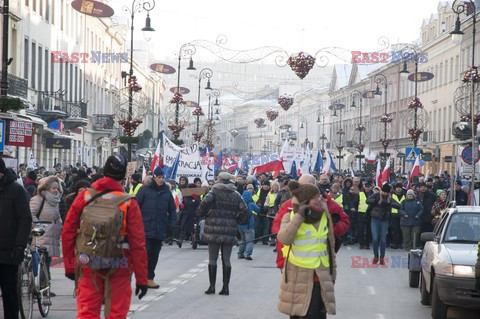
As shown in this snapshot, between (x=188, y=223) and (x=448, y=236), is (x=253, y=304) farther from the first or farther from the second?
(x=188, y=223)

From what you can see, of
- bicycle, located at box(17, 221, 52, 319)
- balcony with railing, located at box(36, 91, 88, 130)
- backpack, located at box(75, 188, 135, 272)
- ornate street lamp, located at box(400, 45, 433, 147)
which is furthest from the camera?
balcony with railing, located at box(36, 91, 88, 130)

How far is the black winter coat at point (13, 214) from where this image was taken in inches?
395

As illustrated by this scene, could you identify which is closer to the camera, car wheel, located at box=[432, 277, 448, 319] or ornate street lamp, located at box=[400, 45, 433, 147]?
car wheel, located at box=[432, 277, 448, 319]

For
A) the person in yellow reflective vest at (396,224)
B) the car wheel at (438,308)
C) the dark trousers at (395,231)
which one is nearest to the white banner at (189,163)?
the person in yellow reflective vest at (396,224)

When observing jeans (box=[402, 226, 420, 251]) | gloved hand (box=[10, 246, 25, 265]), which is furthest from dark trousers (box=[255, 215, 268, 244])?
gloved hand (box=[10, 246, 25, 265])

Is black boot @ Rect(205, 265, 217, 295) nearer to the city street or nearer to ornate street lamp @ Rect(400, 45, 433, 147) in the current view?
the city street

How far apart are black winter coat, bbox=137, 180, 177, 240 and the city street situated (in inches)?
35.0

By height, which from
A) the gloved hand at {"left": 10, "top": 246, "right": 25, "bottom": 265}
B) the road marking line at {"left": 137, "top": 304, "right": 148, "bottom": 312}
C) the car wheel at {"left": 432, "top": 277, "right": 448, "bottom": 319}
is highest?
the gloved hand at {"left": 10, "top": 246, "right": 25, "bottom": 265}

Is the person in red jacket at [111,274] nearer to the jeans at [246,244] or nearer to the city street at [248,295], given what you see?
the city street at [248,295]

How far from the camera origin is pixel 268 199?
28.1 meters

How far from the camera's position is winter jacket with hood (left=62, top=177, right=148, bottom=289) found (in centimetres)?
822

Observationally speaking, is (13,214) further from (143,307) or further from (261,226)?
(261,226)

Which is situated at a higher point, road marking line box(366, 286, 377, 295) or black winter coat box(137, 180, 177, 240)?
black winter coat box(137, 180, 177, 240)

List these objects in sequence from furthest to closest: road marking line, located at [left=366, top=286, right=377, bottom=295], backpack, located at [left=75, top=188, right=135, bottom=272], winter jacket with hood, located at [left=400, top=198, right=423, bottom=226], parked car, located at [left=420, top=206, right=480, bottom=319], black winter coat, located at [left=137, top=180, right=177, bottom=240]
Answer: winter jacket with hood, located at [left=400, top=198, right=423, bottom=226]
road marking line, located at [left=366, top=286, right=377, bottom=295]
black winter coat, located at [left=137, top=180, right=177, bottom=240]
parked car, located at [left=420, top=206, right=480, bottom=319]
backpack, located at [left=75, top=188, right=135, bottom=272]
